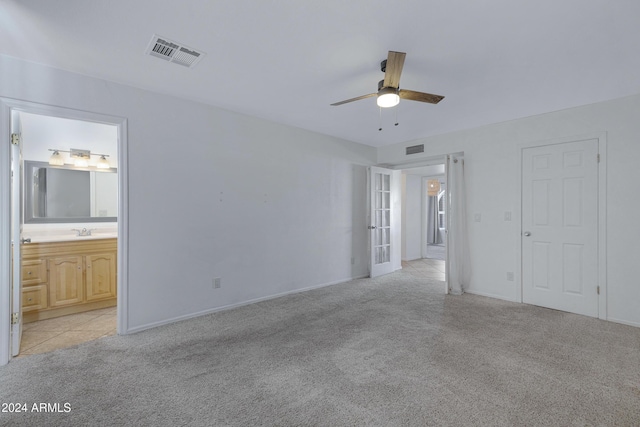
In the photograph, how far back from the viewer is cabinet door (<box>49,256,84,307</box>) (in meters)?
3.36

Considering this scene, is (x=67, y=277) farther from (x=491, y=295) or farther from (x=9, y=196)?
(x=491, y=295)

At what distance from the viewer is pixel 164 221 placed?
313cm

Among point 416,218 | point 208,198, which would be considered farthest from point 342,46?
point 416,218

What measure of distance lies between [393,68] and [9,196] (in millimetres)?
3206

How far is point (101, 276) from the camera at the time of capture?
370cm

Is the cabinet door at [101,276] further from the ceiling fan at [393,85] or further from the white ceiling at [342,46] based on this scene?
the ceiling fan at [393,85]

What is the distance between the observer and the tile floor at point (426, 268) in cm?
562

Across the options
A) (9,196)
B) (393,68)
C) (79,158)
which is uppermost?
(393,68)

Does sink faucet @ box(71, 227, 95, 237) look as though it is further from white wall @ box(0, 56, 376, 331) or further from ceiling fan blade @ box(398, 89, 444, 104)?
ceiling fan blade @ box(398, 89, 444, 104)

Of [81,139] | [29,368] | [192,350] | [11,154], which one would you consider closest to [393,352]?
[192,350]

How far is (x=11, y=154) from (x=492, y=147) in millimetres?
5279

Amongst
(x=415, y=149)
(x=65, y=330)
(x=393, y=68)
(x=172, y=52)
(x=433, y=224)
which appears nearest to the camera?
(x=393, y=68)

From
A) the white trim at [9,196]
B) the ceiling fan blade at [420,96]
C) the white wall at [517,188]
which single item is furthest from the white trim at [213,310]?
the ceiling fan blade at [420,96]

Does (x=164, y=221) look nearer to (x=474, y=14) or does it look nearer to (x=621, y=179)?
(x=474, y=14)
